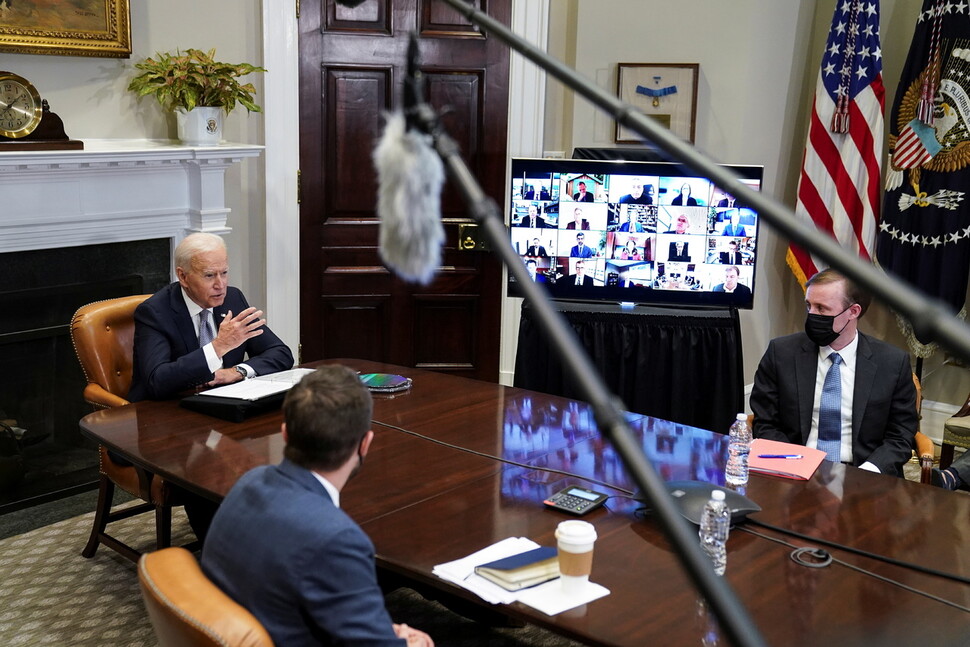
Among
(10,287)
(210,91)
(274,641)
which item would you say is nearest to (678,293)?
(210,91)

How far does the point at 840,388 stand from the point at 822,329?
21cm

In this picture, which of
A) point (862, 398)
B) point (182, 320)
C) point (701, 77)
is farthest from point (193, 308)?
point (701, 77)

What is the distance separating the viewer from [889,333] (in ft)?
17.9

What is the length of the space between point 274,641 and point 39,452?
306 centimetres

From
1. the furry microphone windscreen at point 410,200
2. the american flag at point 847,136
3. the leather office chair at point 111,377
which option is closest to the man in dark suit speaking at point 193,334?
the leather office chair at point 111,377

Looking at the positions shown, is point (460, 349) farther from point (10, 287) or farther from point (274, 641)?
point (274, 641)

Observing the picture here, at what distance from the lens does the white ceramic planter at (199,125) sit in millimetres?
4504

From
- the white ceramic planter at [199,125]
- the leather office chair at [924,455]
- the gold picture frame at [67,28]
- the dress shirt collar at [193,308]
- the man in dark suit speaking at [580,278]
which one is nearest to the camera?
the leather office chair at [924,455]

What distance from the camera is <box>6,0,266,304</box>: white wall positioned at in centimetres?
429

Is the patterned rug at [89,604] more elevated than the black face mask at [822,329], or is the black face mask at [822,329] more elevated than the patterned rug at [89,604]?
the black face mask at [822,329]

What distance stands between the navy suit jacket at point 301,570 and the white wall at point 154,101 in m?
3.12

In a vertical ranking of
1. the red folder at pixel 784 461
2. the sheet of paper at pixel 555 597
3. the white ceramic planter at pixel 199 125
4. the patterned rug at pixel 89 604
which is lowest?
the patterned rug at pixel 89 604

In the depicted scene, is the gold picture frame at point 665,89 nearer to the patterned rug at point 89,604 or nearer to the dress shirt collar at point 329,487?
the patterned rug at point 89,604

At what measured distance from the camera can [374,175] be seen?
17.1 feet
